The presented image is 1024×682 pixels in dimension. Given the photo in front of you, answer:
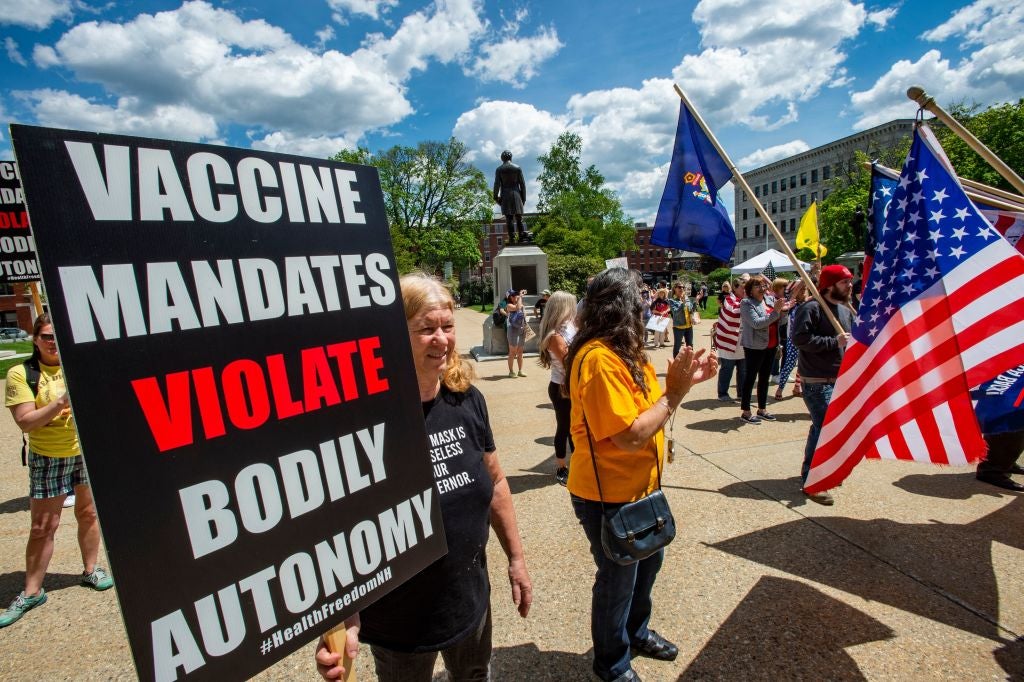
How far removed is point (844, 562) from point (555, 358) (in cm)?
244

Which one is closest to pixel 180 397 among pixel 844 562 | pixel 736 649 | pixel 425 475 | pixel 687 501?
pixel 425 475

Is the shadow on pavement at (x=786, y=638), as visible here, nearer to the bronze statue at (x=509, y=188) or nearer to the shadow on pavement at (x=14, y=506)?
the shadow on pavement at (x=14, y=506)

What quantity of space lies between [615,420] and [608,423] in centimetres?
3

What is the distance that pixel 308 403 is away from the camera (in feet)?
3.97

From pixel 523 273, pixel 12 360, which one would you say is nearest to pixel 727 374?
pixel 523 273

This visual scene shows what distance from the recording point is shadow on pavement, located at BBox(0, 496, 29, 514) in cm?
494

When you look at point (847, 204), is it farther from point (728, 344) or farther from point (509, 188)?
point (728, 344)

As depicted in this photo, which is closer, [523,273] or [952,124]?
[952,124]

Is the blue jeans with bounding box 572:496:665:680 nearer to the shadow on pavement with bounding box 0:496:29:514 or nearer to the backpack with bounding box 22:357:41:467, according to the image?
the backpack with bounding box 22:357:41:467

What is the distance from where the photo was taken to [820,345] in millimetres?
4328

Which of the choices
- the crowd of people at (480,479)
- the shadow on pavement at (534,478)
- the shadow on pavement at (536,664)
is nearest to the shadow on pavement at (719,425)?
the shadow on pavement at (534,478)

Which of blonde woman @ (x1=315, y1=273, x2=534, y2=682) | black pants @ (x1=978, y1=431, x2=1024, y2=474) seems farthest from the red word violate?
black pants @ (x1=978, y1=431, x2=1024, y2=474)

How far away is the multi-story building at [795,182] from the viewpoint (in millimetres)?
58812

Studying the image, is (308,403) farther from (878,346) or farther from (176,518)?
(878,346)
